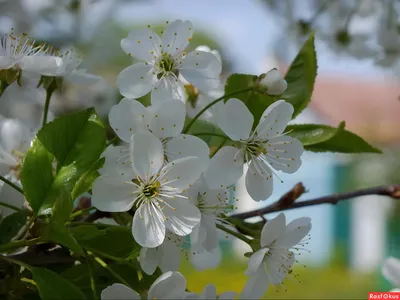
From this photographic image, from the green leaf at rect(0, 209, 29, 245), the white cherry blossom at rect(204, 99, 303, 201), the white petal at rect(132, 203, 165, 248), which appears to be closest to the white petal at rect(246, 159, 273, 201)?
the white cherry blossom at rect(204, 99, 303, 201)

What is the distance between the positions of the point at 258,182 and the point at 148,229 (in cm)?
13

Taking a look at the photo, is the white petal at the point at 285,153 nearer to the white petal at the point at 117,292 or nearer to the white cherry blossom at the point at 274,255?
the white cherry blossom at the point at 274,255

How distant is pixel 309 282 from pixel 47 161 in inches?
222

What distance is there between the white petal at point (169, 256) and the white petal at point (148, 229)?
34 mm

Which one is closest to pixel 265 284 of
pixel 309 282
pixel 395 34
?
pixel 395 34

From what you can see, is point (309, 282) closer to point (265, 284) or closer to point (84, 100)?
point (84, 100)

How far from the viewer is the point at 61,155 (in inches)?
22.2

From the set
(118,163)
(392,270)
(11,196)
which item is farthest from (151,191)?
(392,270)

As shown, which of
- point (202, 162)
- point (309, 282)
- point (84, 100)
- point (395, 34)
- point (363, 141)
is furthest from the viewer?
point (309, 282)

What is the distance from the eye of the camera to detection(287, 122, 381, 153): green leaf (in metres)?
0.66

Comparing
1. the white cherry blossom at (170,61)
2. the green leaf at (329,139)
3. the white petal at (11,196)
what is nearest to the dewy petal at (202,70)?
the white cherry blossom at (170,61)

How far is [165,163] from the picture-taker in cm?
56

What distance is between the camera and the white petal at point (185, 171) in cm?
52

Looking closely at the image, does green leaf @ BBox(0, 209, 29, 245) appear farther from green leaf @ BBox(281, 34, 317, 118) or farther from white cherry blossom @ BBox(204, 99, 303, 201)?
green leaf @ BBox(281, 34, 317, 118)
